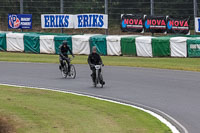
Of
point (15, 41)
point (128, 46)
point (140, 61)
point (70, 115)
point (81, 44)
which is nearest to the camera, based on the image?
point (70, 115)

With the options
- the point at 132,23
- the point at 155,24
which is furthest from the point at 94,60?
the point at 132,23

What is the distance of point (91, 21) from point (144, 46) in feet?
24.8

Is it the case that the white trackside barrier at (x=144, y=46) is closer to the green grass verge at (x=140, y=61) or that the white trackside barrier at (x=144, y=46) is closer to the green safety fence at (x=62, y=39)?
the green grass verge at (x=140, y=61)

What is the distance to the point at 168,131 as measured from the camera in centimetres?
1194

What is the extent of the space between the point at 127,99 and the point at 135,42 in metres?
18.4

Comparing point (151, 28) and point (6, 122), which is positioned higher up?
point (151, 28)

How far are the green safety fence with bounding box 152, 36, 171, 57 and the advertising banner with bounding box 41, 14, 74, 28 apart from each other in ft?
32.6

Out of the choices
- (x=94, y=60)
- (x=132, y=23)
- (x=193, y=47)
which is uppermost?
(x=132, y=23)

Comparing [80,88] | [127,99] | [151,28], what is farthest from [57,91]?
[151,28]

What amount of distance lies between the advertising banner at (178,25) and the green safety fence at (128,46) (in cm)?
390

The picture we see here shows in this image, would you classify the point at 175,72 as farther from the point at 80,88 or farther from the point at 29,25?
the point at 29,25

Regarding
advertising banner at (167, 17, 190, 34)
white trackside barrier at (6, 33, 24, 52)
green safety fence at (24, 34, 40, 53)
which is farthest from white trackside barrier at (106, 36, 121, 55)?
white trackside barrier at (6, 33, 24, 52)

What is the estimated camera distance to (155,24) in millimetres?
38812

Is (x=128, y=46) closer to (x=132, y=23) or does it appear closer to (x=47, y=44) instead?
(x=132, y=23)
